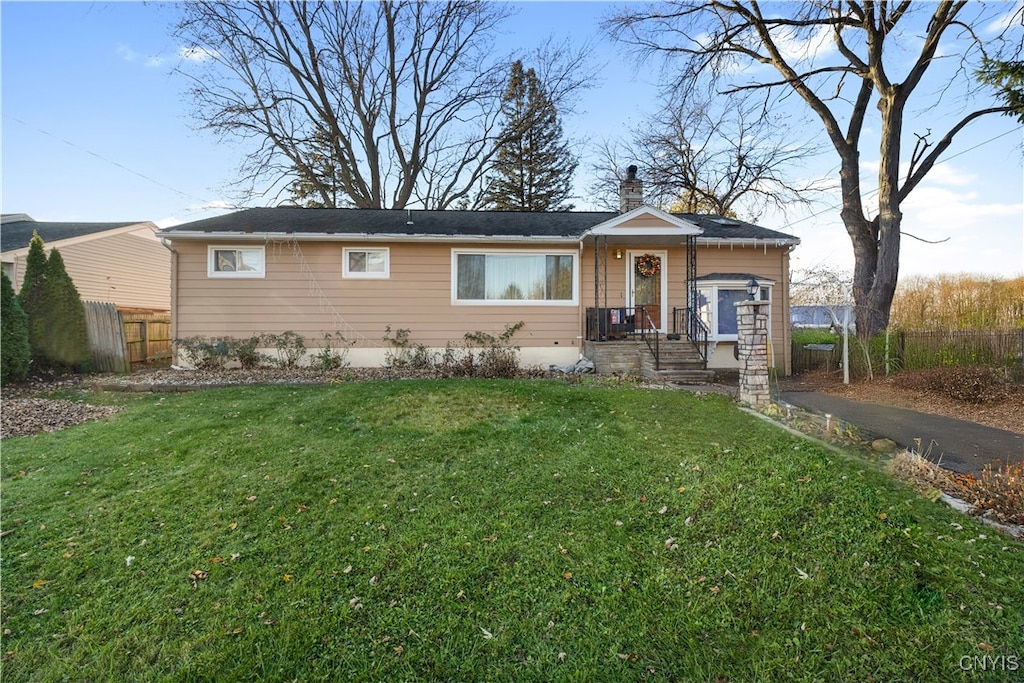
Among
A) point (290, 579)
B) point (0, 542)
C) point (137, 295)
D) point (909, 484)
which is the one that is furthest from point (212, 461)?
point (137, 295)

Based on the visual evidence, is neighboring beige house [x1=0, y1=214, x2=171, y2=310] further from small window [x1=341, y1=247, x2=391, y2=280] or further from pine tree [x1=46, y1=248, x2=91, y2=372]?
small window [x1=341, y1=247, x2=391, y2=280]

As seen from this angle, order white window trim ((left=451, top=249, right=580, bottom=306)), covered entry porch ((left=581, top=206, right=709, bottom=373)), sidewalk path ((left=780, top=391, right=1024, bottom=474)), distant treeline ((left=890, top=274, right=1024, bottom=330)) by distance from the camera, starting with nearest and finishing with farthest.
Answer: sidewalk path ((left=780, top=391, right=1024, bottom=474)), distant treeline ((left=890, top=274, right=1024, bottom=330)), covered entry porch ((left=581, top=206, right=709, bottom=373)), white window trim ((left=451, top=249, right=580, bottom=306))

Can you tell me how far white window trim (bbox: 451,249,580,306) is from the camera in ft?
34.3

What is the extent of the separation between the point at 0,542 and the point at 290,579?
228cm

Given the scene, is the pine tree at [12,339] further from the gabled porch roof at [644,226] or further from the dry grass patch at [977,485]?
the dry grass patch at [977,485]

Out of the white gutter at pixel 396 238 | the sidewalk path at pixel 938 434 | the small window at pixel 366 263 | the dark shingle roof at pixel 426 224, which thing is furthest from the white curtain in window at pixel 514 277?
the sidewalk path at pixel 938 434

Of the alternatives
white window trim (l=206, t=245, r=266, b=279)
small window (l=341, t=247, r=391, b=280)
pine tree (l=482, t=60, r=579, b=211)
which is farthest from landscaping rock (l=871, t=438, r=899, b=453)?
pine tree (l=482, t=60, r=579, b=211)

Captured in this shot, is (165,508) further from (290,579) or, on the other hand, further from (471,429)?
(471,429)

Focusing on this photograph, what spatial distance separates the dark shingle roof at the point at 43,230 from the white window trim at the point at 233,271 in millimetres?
9807

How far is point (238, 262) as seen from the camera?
10.3 m

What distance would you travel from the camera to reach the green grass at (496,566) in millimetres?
2109

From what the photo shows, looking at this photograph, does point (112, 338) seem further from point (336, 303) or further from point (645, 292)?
point (645, 292)

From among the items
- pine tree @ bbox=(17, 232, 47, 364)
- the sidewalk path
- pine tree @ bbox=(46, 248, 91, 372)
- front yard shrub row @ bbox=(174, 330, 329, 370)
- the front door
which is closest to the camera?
the sidewalk path

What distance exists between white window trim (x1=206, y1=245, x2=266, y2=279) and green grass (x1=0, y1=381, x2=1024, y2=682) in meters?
6.20
